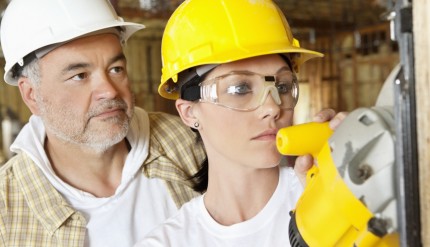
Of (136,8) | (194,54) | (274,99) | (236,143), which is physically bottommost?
(136,8)

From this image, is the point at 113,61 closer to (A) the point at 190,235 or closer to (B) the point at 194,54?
(B) the point at 194,54

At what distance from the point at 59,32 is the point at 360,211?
84.5 inches

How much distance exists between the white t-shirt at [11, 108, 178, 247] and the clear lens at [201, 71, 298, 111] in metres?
1.07

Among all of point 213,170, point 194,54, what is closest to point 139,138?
point 213,170

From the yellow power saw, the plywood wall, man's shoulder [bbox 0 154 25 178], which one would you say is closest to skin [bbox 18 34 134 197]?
man's shoulder [bbox 0 154 25 178]

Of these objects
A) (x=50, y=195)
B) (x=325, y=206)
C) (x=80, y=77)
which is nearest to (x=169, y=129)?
(x=80, y=77)

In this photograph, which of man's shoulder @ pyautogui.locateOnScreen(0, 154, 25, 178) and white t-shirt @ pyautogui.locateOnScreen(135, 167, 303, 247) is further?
man's shoulder @ pyautogui.locateOnScreen(0, 154, 25, 178)

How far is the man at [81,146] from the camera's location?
2.60 m

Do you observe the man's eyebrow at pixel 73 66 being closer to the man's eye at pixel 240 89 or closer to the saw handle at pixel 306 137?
the man's eye at pixel 240 89

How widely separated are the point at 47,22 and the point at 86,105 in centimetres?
56

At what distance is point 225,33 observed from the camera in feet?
6.05

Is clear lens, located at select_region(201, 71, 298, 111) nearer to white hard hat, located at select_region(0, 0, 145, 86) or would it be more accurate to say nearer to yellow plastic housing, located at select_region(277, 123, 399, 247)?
yellow plastic housing, located at select_region(277, 123, 399, 247)

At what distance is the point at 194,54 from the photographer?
6.11 feet

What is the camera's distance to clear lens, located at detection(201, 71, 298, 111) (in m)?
1.73
